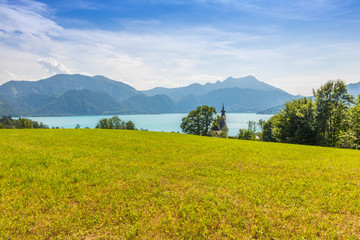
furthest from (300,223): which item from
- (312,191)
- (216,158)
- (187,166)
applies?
(216,158)

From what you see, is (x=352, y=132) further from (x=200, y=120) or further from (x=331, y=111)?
(x=200, y=120)

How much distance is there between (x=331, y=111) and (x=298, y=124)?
669cm

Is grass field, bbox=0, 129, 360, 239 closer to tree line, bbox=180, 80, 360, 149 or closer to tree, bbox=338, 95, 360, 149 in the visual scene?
tree, bbox=338, 95, 360, 149

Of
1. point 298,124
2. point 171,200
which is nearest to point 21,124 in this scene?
point 171,200

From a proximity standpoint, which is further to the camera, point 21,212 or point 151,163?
point 151,163

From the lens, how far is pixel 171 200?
6.42 meters

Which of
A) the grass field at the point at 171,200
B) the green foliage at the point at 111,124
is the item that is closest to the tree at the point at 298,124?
the grass field at the point at 171,200

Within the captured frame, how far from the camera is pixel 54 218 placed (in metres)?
5.23

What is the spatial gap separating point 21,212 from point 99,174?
3.29 m

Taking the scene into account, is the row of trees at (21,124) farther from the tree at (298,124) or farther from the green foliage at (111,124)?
the tree at (298,124)

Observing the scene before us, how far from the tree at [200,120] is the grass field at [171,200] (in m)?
48.0

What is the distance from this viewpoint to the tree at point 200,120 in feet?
191

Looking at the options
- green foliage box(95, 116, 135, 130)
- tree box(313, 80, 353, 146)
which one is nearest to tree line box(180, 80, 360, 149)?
tree box(313, 80, 353, 146)

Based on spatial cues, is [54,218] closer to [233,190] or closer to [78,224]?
[78,224]
